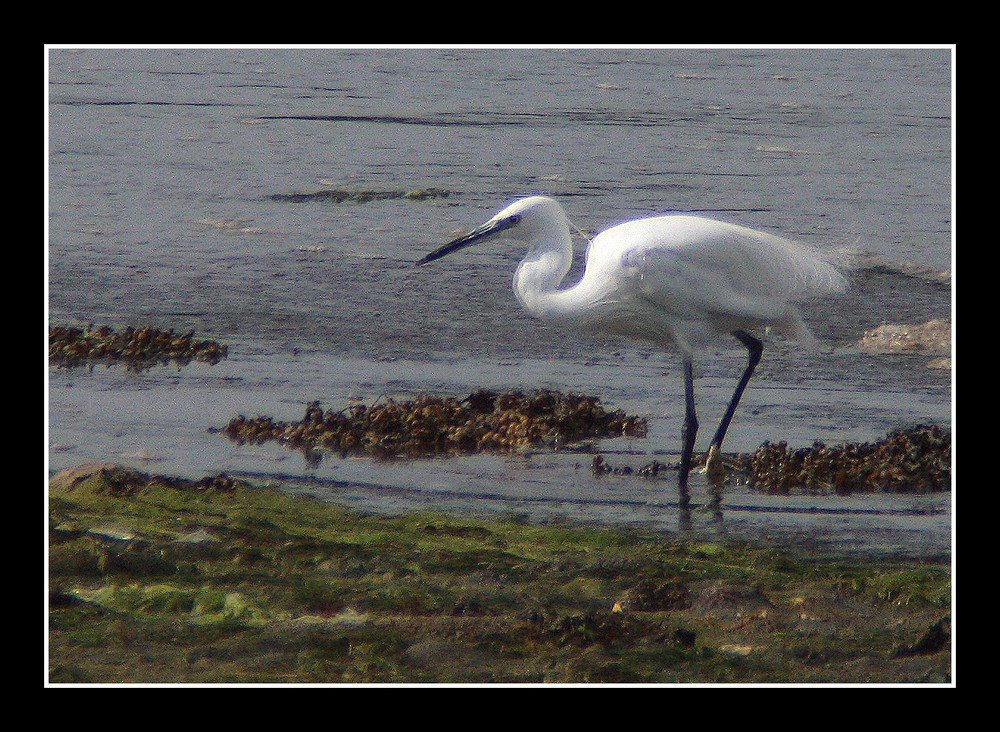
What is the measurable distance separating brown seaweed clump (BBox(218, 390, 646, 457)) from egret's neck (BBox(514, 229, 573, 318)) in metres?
0.66

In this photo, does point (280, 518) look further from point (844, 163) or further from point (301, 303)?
point (844, 163)

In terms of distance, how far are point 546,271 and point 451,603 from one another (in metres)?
3.42

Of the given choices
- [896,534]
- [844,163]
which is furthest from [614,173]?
[896,534]

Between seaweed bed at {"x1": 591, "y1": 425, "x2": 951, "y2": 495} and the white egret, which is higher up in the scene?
the white egret

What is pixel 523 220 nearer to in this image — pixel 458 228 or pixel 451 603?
pixel 451 603

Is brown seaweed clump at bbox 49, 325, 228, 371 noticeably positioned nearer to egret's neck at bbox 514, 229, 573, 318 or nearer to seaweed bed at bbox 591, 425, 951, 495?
egret's neck at bbox 514, 229, 573, 318

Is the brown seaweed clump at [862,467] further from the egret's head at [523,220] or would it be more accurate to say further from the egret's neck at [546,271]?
the egret's head at [523,220]

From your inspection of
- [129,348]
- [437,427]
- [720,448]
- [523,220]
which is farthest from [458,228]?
[720,448]

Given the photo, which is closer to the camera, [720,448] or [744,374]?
[720,448]

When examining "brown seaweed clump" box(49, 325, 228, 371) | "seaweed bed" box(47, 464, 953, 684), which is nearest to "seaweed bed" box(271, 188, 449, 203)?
"brown seaweed clump" box(49, 325, 228, 371)

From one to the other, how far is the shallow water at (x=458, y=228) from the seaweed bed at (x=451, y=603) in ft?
2.02

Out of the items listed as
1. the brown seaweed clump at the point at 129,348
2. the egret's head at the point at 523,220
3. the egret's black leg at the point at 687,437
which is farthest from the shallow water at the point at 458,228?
the egret's head at the point at 523,220

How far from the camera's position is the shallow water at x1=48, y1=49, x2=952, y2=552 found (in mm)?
7859

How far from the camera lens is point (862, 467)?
746 centimetres
